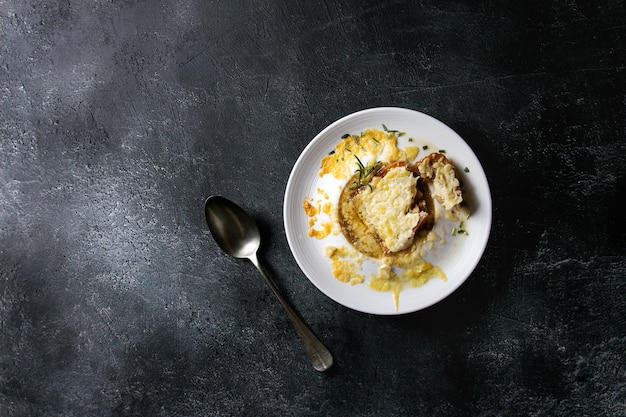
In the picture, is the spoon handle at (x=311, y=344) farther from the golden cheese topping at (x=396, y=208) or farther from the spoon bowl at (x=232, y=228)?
the golden cheese topping at (x=396, y=208)

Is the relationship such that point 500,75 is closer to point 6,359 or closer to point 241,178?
point 241,178

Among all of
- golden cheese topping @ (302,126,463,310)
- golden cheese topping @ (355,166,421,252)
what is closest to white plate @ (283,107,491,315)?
golden cheese topping @ (302,126,463,310)

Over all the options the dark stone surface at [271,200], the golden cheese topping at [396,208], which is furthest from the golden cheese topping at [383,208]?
the dark stone surface at [271,200]

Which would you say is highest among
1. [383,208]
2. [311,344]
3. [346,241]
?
[383,208]

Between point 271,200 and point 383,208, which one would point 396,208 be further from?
point 271,200

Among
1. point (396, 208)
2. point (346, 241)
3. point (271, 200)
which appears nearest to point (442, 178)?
point (396, 208)

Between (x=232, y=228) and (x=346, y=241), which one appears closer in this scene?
(x=346, y=241)

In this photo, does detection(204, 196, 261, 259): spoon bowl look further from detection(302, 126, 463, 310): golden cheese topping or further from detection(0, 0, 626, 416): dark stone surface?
detection(302, 126, 463, 310): golden cheese topping
